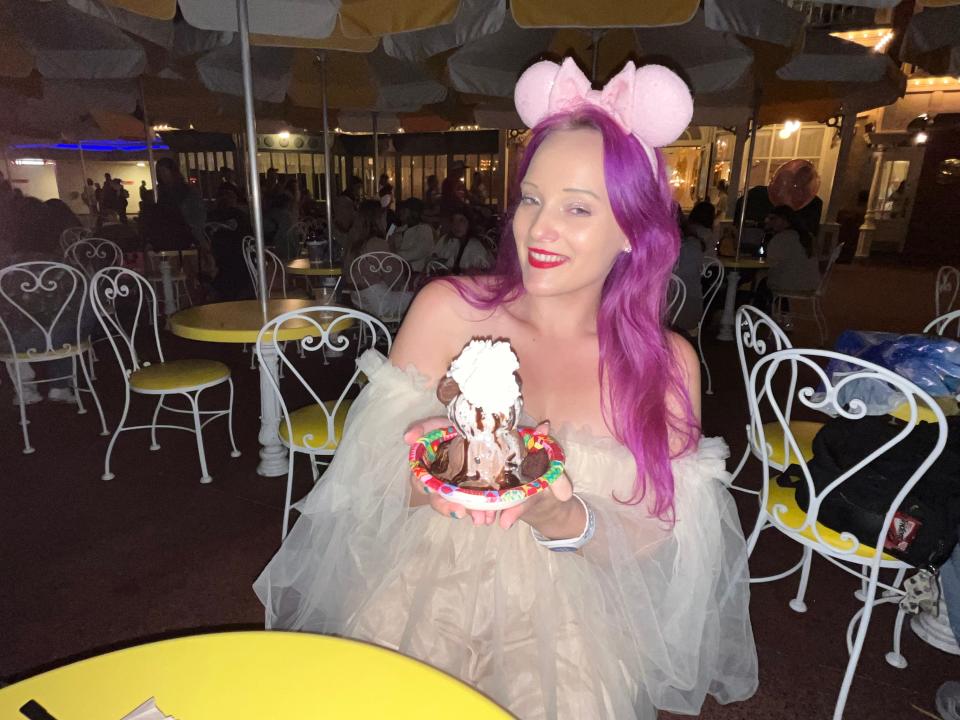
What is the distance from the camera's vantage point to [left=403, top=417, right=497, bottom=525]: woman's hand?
916 mm

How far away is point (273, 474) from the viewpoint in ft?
10.6

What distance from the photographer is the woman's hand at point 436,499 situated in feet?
3.01

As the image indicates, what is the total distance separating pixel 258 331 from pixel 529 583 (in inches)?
75.7

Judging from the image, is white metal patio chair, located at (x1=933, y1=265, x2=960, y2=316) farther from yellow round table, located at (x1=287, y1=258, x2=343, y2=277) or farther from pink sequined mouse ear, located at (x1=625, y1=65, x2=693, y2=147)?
yellow round table, located at (x1=287, y1=258, x2=343, y2=277)

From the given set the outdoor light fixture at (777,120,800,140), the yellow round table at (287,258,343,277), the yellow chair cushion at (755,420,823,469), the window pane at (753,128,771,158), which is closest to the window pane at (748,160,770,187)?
the window pane at (753,128,771,158)

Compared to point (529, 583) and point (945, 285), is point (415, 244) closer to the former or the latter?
point (945, 285)

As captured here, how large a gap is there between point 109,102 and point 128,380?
4.79 metres

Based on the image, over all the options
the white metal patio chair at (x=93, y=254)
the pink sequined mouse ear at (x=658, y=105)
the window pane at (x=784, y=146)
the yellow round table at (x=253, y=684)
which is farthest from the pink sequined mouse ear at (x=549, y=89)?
the window pane at (x=784, y=146)

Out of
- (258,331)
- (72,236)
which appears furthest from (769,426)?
(72,236)

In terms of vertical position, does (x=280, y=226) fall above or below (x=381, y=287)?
above

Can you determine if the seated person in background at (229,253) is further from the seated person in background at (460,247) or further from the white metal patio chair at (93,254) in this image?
the seated person in background at (460,247)

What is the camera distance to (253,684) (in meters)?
0.78

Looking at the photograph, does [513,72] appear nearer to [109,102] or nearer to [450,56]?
[450,56]

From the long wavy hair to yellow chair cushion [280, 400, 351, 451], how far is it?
1.20 meters
